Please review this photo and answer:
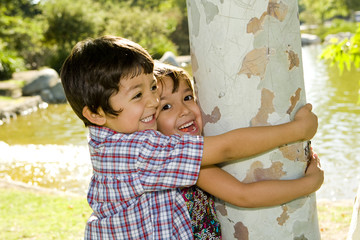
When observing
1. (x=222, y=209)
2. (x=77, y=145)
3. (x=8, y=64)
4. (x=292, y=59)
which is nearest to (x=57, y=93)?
(x=8, y=64)

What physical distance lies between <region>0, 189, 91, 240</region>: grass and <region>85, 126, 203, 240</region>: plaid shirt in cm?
276

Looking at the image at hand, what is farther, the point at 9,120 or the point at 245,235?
the point at 9,120

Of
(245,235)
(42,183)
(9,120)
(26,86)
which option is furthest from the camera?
(26,86)

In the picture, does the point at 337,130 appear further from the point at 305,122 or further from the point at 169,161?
the point at 169,161

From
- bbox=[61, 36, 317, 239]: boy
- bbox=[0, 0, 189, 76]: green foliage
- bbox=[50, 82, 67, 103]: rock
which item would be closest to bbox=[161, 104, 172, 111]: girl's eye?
bbox=[61, 36, 317, 239]: boy

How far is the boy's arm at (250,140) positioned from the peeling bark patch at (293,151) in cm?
4

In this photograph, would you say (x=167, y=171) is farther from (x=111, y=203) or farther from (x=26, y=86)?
(x=26, y=86)

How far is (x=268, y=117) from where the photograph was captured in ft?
5.06

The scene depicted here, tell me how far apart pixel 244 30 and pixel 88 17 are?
861 inches

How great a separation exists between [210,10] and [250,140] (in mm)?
474

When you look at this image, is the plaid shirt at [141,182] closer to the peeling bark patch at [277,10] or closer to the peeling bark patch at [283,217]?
the peeling bark patch at [283,217]

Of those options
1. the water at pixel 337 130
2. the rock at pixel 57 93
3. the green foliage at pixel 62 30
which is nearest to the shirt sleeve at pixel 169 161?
the water at pixel 337 130

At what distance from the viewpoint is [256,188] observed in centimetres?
155

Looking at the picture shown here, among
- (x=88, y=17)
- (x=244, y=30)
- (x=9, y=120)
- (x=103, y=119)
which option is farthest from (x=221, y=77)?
(x=88, y=17)
